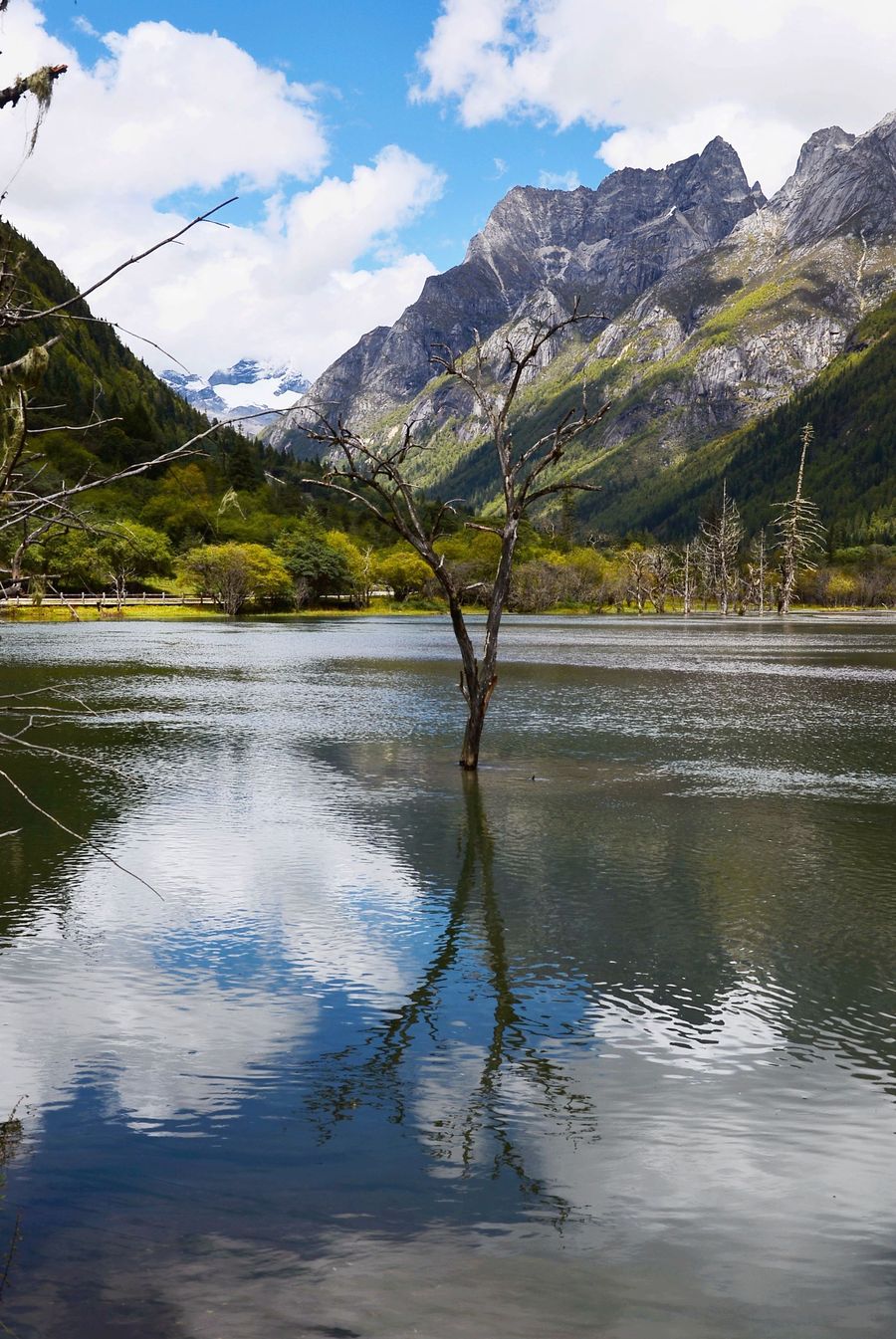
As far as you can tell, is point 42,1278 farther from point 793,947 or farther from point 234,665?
point 234,665

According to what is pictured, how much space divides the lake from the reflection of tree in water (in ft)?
0.14

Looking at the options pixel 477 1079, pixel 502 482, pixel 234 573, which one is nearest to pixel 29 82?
pixel 477 1079

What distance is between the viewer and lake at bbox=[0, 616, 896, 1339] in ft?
23.6

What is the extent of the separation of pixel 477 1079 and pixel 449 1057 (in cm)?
63

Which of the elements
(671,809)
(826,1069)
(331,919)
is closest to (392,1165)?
(826,1069)

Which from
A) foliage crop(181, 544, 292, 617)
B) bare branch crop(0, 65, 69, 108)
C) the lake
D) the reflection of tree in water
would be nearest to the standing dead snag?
the lake

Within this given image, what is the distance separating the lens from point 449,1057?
10.9 meters

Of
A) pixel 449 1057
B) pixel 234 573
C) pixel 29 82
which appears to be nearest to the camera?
pixel 29 82

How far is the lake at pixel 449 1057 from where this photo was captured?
7188 mm

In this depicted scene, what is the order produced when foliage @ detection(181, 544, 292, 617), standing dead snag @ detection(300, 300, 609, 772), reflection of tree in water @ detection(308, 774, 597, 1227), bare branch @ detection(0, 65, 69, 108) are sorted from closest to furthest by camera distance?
bare branch @ detection(0, 65, 69, 108) → reflection of tree in water @ detection(308, 774, 597, 1227) → standing dead snag @ detection(300, 300, 609, 772) → foliage @ detection(181, 544, 292, 617)

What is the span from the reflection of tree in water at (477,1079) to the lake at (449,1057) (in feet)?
0.14

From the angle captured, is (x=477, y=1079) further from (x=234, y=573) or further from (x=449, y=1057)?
(x=234, y=573)

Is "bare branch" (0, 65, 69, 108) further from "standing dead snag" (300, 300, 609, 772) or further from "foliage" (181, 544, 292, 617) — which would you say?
"foliage" (181, 544, 292, 617)

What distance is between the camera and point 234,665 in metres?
65.6
